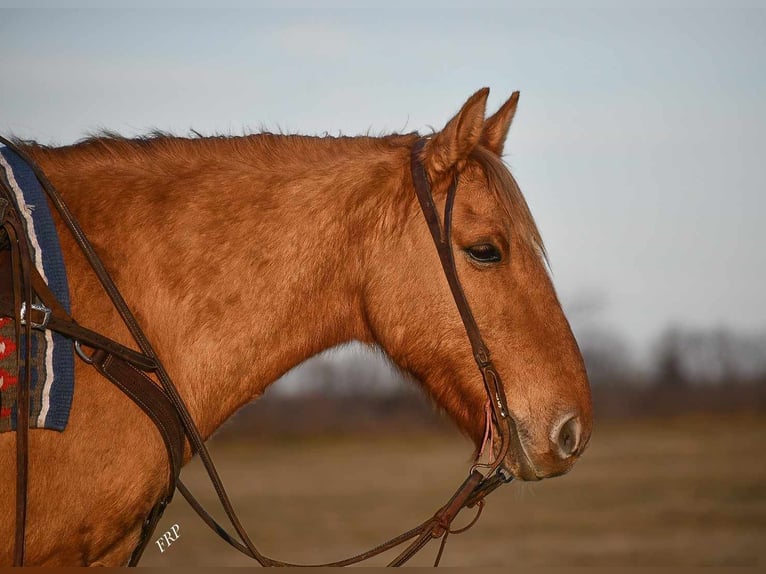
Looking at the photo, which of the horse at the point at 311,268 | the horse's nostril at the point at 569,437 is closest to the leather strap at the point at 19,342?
the horse at the point at 311,268

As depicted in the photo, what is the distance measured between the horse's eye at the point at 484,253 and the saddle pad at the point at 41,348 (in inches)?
66.8

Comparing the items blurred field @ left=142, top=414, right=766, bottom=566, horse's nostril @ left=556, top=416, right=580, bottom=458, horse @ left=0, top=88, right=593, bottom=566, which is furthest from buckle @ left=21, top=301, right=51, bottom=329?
blurred field @ left=142, top=414, right=766, bottom=566

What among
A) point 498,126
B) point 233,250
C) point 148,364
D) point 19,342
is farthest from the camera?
point 498,126

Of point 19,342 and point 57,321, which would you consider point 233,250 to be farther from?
point 19,342

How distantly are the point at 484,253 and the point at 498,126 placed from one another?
84cm

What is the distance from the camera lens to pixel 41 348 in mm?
3311

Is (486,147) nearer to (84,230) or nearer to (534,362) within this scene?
(534,362)

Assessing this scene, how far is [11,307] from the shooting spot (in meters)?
3.27

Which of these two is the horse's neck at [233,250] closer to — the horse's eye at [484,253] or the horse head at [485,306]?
the horse head at [485,306]

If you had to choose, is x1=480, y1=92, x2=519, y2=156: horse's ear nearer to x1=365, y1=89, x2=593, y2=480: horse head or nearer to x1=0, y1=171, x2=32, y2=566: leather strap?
x1=365, y1=89, x2=593, y2=480: horse head

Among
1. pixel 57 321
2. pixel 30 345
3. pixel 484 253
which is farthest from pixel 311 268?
pixel 30 345

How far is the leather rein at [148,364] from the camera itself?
3.26m

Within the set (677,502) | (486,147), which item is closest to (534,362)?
(486,147)

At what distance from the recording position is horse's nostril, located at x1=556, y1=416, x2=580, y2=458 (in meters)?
3.84
